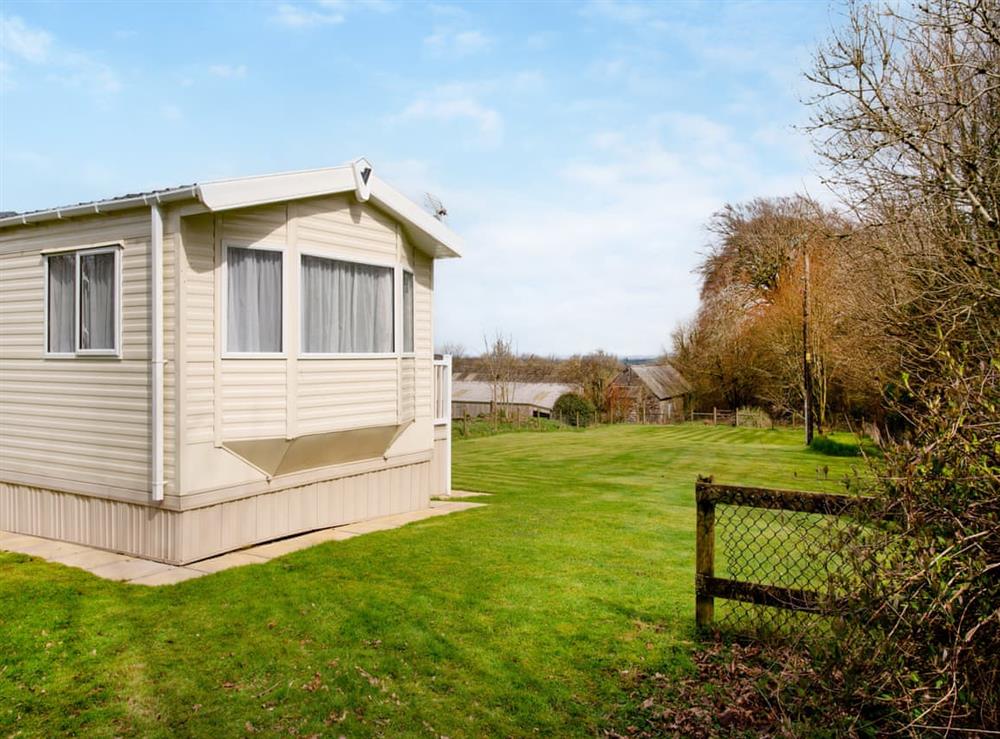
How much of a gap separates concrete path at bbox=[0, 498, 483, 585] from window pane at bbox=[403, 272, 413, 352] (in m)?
2.67

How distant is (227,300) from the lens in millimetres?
7727

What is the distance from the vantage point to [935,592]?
9.48 feet

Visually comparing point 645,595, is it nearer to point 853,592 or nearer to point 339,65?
point 853,592

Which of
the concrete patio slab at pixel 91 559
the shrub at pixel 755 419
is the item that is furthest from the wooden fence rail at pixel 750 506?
the shrub at pixel 755 419

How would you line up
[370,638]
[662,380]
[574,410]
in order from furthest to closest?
[662,380] < [574,410] < [370,638]

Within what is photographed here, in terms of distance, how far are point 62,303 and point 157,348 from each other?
223 cm

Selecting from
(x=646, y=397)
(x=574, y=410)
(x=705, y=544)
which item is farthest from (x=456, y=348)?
(x=705, y=544)

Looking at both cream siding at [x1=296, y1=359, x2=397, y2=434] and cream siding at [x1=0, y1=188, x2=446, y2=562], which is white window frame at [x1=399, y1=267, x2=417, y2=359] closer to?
cream siding at [x1=0, y1=188, x2=446, y2=562]

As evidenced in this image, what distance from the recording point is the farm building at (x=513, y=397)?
3778 centimetres

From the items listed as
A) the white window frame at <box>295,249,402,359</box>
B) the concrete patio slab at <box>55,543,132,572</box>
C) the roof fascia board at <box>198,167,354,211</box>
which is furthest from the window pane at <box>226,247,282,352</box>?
the concrete patio slab at <box>55,543,132,572</box>

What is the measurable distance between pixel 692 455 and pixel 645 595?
52.9 feet

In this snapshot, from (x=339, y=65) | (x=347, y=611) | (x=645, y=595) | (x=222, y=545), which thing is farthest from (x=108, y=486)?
(x=339, y=65)

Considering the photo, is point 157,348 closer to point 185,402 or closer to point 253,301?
point 185,402

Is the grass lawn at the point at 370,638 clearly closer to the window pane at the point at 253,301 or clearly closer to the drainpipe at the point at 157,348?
the drainpipe at the point at 157,348
